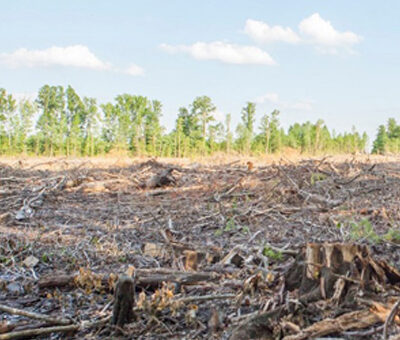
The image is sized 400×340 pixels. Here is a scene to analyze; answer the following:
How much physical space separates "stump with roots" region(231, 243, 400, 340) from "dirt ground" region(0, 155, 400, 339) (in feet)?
0.17

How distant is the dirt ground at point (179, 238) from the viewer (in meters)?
2.24

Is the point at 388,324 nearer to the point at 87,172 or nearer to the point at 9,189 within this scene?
the point at 9,189

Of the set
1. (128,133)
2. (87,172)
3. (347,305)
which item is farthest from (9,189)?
(128,133)

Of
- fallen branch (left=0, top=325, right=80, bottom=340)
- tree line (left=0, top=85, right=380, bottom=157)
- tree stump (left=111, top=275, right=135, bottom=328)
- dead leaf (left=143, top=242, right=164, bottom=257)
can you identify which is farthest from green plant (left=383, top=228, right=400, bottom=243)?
tree line (left=0, top=85, right=380, bottom=157)

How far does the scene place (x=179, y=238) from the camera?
4.68 m

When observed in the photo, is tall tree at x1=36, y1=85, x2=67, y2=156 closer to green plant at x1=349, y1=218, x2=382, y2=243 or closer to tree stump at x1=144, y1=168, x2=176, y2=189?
tree stump at x1=144, y1=168, x2=176, y2=189

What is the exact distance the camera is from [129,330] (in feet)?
6.95

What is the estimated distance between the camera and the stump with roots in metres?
1.76

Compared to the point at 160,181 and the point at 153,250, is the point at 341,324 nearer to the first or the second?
the point at 153,250

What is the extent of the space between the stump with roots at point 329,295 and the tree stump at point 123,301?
590 millimetres

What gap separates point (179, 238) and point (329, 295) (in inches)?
111

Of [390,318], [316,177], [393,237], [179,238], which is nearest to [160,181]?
[316,177]

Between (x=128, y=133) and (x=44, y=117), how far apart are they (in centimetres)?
639

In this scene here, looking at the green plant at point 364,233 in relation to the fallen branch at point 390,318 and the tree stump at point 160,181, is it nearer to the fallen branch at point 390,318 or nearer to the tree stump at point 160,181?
the fallen branch at point 390,318
